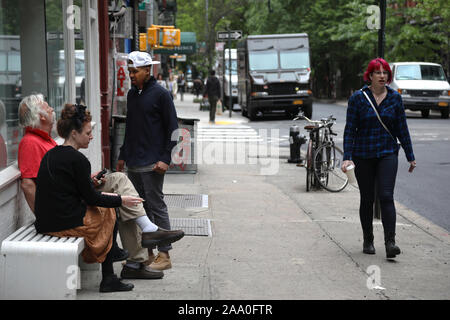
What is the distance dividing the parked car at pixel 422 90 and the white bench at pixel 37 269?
2347 cm

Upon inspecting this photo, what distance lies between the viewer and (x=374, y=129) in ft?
21.7

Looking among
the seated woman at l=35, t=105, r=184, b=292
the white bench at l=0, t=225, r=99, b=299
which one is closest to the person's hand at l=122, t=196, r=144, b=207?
the seated woman at l=35, t=105, r=184, b=292

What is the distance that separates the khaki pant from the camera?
18.1ft

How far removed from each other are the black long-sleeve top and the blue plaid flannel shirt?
260 cm

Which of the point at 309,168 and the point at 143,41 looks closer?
the point at 309,168

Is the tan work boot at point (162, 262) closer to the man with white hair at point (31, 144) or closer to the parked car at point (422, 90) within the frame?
the man with white hair at point (31, 144)

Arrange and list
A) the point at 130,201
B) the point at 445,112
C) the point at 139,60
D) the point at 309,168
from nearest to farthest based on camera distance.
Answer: the point at 130,201 → the point at 139,60 → the point at 309,168 → the point at 445,112

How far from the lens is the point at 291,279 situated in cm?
581

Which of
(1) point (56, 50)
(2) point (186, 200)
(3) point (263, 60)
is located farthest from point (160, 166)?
(3) point (263, 60)

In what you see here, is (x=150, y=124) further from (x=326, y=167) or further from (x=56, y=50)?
(x=326, y=167)

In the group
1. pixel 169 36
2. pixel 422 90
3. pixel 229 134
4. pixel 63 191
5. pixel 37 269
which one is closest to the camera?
pixel 37 269

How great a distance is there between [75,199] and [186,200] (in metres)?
4.77

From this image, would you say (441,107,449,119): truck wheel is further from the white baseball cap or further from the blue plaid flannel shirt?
the white baseball cap

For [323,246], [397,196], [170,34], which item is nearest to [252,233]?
[323,246]
